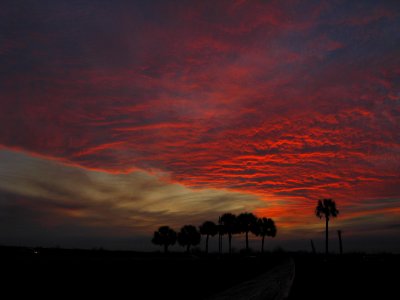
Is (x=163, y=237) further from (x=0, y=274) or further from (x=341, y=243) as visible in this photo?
(x=0, y=274)

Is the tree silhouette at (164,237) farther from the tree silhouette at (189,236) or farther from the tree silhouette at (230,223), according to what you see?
the tree silhouette at (230,223)

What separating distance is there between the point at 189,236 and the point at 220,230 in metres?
17.8

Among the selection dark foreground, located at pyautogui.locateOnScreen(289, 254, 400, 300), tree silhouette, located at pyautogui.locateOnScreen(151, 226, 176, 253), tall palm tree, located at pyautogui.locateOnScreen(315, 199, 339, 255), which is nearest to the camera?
dark foreground, located at pyautogui.locateOnScreen(289, 254, 400, 300)

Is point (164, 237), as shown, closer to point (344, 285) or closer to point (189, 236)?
point (189, 236)

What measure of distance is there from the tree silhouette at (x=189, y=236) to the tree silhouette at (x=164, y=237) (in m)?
3.01

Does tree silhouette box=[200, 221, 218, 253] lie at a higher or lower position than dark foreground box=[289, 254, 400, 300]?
higher

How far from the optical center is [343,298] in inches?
579

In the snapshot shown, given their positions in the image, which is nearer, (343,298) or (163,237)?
(343,298)

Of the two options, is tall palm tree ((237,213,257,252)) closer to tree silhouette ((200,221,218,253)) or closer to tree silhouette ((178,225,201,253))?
tree silhouette ((200,221,218,253))

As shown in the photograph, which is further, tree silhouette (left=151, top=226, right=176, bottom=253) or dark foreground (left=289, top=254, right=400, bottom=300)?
tree silhouette (left=151, top=226, right=176, bottom=253)

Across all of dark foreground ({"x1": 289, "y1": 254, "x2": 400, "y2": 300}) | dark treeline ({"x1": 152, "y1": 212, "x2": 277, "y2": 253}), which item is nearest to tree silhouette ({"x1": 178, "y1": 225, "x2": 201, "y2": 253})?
dark treeline ({"x1": 152, "y1": 212, "x2": 277, "y2": 253})

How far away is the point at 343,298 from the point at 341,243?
259 feet

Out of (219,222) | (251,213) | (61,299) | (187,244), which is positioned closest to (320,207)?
(251,213)

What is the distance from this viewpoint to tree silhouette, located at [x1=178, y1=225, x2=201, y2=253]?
117 m
